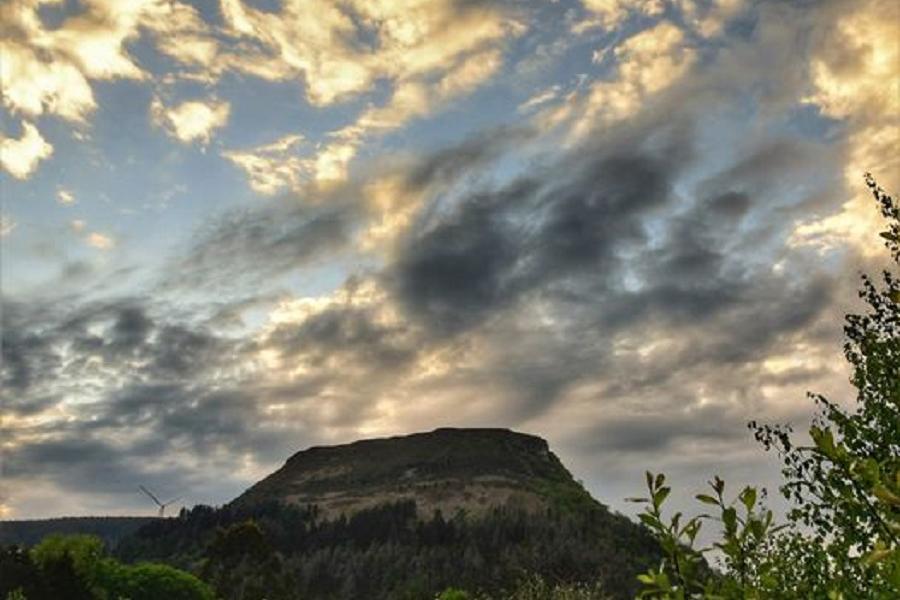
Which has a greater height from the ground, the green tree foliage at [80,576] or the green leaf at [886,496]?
the green tree foliage at [80,576]

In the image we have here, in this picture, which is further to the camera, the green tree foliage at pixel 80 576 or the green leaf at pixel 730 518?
the green tree foliage at pixel 80 576

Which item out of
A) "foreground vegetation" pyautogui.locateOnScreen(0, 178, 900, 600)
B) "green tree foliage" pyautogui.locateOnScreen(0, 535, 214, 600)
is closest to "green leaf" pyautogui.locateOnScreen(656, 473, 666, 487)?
"foreground vegetation" pyautogui.locateOnScreen(0, 178, 900, 600)

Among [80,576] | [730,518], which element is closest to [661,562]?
[730,518]

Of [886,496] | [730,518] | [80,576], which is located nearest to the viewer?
[886,496]

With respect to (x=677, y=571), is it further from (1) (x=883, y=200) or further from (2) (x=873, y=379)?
(1) (x=883, y=200)

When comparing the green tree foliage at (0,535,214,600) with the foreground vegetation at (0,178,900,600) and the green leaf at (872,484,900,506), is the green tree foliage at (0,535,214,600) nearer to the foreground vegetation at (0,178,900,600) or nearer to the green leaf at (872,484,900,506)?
the foreground vegetation at (0,178,900,600)

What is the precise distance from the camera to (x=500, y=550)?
199 meters

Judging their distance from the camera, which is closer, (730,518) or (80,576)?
(730,518)

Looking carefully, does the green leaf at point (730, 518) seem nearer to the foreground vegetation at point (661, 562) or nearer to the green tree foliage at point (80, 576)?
the foreground vegetation at point (661, 562)

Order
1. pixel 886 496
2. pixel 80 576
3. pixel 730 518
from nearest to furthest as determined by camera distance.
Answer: pixel 886 496, pixel 730 518, pixel 80 576

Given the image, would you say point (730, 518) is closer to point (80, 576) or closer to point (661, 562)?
point (661, 562)

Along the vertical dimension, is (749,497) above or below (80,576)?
below

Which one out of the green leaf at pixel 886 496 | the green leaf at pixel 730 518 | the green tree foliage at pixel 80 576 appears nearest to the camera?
the green leaf at pixel 886 496

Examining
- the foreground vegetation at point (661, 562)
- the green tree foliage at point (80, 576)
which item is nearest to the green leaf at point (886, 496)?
the foreground vegetation at point (661, 562)
